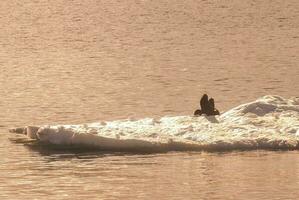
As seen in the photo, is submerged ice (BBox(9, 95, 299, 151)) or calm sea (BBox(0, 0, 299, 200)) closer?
calm sea (BBox(0, 0, 299, 200))

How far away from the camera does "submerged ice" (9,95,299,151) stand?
39031 millimetres

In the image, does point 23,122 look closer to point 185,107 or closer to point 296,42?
point 185,107

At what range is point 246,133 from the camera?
130 ft

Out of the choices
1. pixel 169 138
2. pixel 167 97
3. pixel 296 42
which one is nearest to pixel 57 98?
pixel 167 97

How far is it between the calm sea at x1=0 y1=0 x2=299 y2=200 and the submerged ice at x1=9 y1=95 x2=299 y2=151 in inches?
14.0

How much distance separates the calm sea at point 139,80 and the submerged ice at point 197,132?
0.35m

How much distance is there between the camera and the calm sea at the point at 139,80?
3641 cm

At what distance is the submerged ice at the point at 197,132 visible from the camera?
39.0 m

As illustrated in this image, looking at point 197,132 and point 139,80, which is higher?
point 139,80

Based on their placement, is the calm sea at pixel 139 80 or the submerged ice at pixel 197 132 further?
the submerged ice at pixel 197 132

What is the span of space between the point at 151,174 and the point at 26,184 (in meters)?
3.48

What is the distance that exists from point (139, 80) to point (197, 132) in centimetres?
2854

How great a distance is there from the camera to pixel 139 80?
68250 millimetres

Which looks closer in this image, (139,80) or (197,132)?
(197,132)
